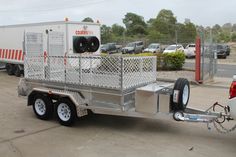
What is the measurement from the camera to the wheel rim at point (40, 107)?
855 centimetres

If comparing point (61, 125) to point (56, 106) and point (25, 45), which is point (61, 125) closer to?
point (56, 106)

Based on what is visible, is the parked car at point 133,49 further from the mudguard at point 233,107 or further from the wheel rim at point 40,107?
the mudguard at point 233,107

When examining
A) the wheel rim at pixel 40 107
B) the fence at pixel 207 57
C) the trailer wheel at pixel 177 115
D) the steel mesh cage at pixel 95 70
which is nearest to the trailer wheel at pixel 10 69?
the fence at pixel 207 57

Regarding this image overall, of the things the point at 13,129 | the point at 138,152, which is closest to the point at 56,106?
the point at 13,129

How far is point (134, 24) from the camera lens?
87.5m

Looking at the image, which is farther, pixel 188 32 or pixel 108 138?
pixel 188 32

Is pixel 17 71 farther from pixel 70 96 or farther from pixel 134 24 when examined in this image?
pixel 134 24

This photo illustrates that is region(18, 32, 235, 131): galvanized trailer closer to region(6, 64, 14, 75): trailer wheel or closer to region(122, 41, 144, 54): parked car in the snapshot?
region(6, 64, 14, 75): trailer wheel

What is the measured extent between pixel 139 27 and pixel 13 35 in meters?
67.1

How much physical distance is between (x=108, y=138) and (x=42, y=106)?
2.30 m

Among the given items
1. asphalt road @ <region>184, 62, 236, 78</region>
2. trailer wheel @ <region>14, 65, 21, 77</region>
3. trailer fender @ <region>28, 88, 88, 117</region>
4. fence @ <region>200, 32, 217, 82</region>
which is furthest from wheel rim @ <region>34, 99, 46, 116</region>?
asphalt road @ <region>184, 62, 236, 78</region>

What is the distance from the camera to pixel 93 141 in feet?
22.7

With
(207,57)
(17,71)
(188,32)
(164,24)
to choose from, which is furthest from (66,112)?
(164,24)

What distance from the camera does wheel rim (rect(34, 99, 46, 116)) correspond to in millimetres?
8547
